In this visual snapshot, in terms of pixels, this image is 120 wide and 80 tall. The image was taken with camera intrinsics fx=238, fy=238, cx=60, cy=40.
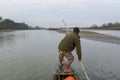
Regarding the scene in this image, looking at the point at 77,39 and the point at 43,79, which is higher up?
the point at 77,39

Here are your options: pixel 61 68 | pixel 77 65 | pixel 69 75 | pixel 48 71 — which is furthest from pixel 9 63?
pixel 69 75

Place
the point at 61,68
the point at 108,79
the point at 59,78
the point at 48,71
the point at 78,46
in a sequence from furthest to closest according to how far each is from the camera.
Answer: the point at 48,71, the point at 108,79, the point at 61,68, the point at 59,78, the point at 78,46

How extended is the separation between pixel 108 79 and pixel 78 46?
3996mm

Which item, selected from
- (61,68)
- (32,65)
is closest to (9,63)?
(32,65)

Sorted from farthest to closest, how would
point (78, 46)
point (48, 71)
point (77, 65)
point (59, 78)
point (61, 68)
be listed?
point (77, 65) < point (48, 71) < point (61, 68) < point (59, 78) < point (78, 46)

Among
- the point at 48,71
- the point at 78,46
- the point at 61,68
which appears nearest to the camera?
the point at 78,46

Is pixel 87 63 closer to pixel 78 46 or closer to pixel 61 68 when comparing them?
pixel 61 68

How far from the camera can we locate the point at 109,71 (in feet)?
52.2

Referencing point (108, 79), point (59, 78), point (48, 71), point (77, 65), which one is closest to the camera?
point (59, 78)

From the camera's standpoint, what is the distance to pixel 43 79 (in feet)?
45.2

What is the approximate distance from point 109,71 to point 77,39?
5892 millimetres

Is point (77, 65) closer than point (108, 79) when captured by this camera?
No

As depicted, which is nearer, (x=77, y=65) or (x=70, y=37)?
(x=70, y=37)

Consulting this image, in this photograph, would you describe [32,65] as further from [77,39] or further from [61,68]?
[77,39]
